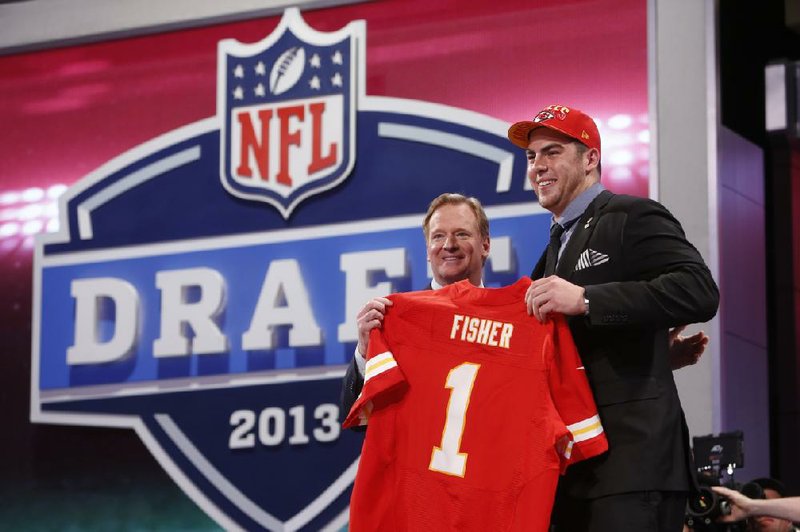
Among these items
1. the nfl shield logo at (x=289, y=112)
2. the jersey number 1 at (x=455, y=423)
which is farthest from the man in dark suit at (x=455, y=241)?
the nfl shield logo at (x=289, y=112)

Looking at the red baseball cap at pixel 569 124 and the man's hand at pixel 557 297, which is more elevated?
the red baseball cap at pixel 569 124

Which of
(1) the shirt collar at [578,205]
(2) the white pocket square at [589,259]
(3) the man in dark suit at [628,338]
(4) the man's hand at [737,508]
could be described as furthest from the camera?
(4) the man's hand at [737,508]

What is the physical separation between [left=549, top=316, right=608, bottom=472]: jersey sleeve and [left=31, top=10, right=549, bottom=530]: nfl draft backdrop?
234 centimetres

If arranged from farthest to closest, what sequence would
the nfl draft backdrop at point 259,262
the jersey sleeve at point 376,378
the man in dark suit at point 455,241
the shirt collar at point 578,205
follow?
the nfl draft backdrop at point 259,262 → the man in dark suit at point 455,241 → the jersey sleeve at point 376,378 → the shirt collar at point 578,205

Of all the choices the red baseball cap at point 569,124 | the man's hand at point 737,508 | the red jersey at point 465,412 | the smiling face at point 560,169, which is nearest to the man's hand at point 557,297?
the red jersey at point 465,412

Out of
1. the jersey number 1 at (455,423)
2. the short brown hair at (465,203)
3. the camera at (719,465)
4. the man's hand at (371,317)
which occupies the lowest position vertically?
the camera at (719,465)

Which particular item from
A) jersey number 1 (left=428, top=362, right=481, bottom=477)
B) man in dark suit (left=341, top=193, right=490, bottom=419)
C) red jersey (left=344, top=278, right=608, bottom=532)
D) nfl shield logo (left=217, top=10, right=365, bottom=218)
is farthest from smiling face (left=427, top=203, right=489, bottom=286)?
nfl shield logo (left=217, top=10, right=365, bottom=218)

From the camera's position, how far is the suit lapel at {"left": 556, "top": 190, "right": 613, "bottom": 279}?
2.60m

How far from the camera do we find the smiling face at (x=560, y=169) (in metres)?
2.71

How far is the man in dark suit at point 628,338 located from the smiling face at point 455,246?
0.56 meters

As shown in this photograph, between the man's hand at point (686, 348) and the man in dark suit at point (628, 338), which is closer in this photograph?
the man in dark suit at point (628, 338)

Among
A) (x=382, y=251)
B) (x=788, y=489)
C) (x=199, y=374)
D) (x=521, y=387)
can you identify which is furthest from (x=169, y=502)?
(x=521, y=387)

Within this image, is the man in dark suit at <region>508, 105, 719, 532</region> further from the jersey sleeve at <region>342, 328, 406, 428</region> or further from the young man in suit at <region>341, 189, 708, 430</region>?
the young man in suit at <region>341, 189, 708, 430</region>

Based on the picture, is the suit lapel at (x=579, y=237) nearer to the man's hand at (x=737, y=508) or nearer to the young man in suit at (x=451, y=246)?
the young man in suit at (x=451, y=246)
